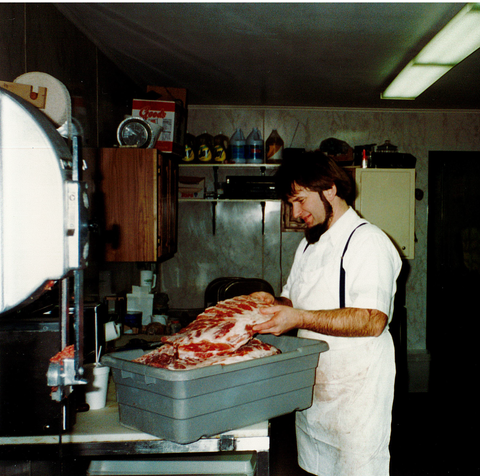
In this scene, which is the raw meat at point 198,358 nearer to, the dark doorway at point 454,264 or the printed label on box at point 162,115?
the printed label on box at point 162,115

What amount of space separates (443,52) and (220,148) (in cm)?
225

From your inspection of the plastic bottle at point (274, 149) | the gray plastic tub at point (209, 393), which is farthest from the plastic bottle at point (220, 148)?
the gray plastic tub at point (209, 393)

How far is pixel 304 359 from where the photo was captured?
5.50 feet

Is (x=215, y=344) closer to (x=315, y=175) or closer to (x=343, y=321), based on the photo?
(x=343, y=321)

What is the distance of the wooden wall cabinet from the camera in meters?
3.00

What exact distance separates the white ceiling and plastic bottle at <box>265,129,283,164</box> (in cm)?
40

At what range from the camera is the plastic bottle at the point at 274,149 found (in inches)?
180

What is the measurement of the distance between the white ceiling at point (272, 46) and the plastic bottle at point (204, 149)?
42cm

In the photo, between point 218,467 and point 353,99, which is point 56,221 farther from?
point 353,99

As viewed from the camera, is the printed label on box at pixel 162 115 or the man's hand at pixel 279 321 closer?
the man's hand at pixel 279 321

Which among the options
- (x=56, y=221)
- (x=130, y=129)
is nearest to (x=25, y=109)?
(x=56, y=221)

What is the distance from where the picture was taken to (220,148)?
4559 millimetres

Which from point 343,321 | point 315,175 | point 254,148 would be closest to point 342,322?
point 343,321

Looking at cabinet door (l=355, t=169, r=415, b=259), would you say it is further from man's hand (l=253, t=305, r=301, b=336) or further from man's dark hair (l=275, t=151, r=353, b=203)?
man's hand (l=253, t=305, r=301, b=336)
